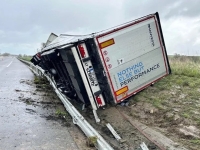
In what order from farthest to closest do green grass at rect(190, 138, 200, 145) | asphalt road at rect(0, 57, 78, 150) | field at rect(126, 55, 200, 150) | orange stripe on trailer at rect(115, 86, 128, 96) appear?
orange stripe on trailer at rect(115, 86, 128, 96) < field at rect(126, 55, 200, 150) < green grass at rect(190, 138, 200, 145) < asphalt road at rect(0, 57, 78, 150)

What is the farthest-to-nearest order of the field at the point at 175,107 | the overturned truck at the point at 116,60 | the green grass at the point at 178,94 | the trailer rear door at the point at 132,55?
the trailer rear door at the point at 132,55 → the overturned truck at the point at 116,60 → the green grass at the point at 178,94 → the field at the point at 175,107

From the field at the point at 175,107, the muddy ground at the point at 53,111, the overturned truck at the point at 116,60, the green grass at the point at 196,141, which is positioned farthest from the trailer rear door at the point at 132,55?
the green grass at the point at 196,141

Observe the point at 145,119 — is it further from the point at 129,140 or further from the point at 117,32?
the point at 117,32

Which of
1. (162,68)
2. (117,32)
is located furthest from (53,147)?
(162,68)

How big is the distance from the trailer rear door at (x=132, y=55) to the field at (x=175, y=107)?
51cm

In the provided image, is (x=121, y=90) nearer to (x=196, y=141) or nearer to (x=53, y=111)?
(x=53, y=111)

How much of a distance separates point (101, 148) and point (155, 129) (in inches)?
79.8

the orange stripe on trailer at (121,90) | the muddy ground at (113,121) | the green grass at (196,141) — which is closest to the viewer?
the green grass at (196,141)

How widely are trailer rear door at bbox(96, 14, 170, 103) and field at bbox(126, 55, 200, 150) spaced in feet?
1.68

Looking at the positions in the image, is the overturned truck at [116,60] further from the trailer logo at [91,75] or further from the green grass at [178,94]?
the green grass at [178,94]

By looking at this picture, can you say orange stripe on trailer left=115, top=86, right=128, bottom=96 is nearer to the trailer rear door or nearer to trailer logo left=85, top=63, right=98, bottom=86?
the trailer rear door

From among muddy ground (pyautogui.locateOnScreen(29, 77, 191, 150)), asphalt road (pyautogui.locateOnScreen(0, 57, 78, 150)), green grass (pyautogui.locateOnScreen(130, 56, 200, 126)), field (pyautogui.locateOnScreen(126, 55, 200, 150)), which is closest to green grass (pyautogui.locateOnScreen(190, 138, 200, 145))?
field (pyautogui.locateOnScreen(126, 55, 200, 150))

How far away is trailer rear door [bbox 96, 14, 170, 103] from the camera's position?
6227 millimetres

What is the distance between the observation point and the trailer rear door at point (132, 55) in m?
6.23
